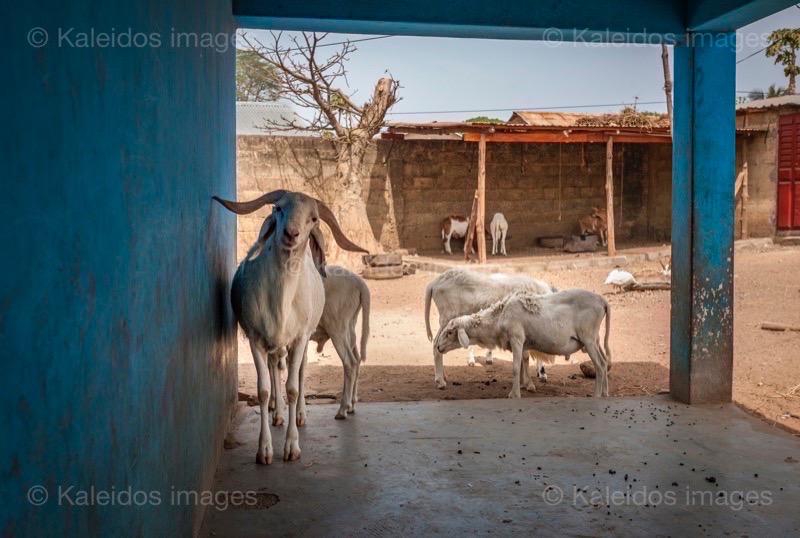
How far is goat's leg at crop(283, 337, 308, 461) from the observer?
491 cm

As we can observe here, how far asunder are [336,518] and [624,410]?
3.01 metres

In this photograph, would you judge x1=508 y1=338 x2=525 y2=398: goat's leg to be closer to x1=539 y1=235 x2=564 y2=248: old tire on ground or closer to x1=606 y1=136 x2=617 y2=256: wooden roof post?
x1=606 y1=136 x2=617 y2=256: wooden roof post

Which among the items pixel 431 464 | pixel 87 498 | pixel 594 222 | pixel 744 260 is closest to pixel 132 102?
→ pixel 87 498

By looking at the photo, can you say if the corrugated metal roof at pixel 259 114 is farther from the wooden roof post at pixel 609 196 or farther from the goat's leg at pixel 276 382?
the goat's leg at pixel 276 382

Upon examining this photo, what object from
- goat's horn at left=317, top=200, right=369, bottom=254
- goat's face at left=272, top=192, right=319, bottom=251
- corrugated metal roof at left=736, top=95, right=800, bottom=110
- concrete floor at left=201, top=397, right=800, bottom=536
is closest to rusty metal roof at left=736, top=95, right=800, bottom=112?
corrugated metal roof at left=736, top=95, right=800, bottom=110

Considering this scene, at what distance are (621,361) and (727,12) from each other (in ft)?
16.7

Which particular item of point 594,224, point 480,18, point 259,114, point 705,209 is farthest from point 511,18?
point 259,114

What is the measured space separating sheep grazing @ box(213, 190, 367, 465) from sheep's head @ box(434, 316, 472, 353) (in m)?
3.09

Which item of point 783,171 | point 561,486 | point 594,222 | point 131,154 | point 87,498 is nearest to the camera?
point 87,498

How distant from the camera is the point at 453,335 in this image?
831cm

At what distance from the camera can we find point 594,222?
21.4 metres

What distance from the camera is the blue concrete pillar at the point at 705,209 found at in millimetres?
6074

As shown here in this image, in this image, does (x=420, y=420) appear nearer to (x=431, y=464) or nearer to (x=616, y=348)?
(x=431, y=464)

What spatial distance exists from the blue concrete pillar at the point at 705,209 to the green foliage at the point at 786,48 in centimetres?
1853
